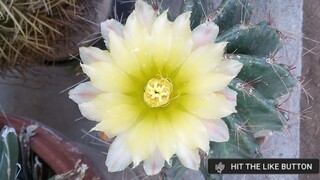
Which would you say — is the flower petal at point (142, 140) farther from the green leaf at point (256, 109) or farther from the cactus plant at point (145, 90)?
the green leaf at point (256, 109)

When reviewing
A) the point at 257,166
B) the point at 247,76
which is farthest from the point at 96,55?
the point at 257,166

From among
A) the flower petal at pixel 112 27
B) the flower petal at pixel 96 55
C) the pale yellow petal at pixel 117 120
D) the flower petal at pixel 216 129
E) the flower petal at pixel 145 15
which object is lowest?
the flower petal at pixel 216 129

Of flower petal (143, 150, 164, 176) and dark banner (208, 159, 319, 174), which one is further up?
flower petal (143, 150, 164, 176)

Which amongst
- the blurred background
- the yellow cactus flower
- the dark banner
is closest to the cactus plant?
the yellow cactus flower

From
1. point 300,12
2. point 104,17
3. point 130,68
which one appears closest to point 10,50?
point 104,17

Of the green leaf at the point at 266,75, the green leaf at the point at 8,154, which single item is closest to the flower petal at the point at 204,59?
the green leaf at the point at 266,75

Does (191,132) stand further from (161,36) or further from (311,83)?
(311,83)

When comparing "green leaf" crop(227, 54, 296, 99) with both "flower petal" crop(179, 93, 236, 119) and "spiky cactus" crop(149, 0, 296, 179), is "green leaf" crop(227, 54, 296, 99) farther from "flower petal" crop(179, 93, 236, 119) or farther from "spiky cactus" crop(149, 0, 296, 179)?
"flower petal" crop(179, 93, 236, 119)
